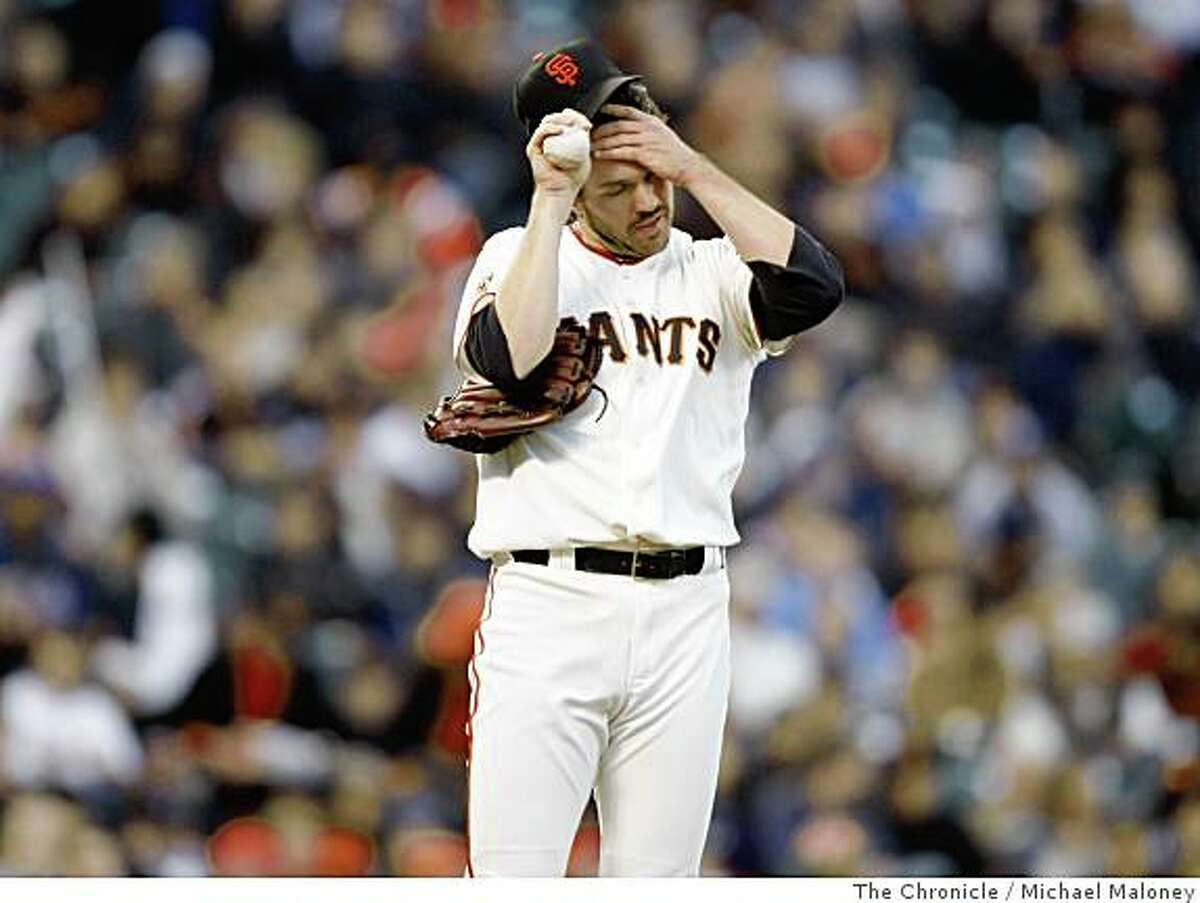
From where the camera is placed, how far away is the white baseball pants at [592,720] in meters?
3.98

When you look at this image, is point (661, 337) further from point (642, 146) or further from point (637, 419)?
point (642, 146)

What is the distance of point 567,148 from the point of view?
3.85m

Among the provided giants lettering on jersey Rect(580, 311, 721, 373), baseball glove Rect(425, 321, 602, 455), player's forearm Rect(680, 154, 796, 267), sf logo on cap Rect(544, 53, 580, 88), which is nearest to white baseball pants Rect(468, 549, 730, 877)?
baseball glove Rect(425, 321, 602, 455)

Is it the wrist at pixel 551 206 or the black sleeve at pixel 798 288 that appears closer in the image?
the wrist at pixel 551 206

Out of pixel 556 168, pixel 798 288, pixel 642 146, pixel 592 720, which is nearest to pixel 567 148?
pixel 556 168

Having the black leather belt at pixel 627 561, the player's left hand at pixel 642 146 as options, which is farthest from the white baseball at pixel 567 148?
the black leather belt at pixel 627 561

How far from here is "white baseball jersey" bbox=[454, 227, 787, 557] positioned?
4.02 meters

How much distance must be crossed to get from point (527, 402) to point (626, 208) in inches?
14.1

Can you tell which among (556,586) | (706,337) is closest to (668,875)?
(556,586)

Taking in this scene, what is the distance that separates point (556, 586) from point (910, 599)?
425cm

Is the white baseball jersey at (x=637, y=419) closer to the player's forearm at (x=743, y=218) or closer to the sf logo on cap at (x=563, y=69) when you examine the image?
the player's forearm at (x=743, y=218)

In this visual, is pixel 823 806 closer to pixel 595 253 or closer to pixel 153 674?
pixel 153 674

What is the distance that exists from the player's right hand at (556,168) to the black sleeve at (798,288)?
306 millimetres

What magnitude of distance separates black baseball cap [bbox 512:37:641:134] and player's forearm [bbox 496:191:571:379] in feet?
0.57
